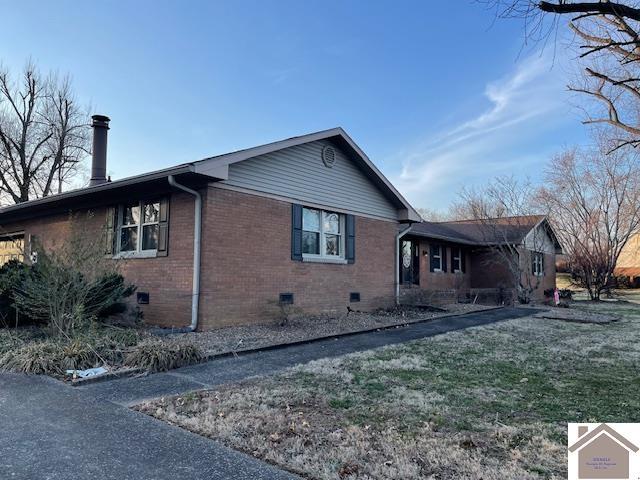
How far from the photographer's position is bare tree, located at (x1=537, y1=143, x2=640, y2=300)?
80.2 feet

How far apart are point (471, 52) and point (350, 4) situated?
9.19 feet

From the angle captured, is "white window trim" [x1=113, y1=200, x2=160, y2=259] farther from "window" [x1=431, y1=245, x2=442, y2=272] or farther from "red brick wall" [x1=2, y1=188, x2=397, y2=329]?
"window" [x1=431, y1=245, x2=442, y2=272]

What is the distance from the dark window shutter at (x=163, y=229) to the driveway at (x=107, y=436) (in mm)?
4197

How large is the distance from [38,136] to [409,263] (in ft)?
89.1

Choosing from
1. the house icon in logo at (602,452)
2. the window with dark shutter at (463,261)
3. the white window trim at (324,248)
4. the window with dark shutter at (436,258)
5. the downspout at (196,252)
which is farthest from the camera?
the window with dark shutter at (463,261)

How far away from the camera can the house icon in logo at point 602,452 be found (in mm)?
2906

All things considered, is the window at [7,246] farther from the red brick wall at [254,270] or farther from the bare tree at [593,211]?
the bare tree at [593,211]

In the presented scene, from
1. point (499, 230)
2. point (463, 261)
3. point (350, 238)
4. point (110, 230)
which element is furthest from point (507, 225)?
point (110, 230)

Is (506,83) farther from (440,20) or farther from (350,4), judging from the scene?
(350,4)

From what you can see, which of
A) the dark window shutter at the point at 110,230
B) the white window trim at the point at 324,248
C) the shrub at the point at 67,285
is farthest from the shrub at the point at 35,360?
the white window trim at the point at 324,248

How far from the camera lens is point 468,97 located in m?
14.1

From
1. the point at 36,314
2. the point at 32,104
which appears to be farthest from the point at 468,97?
the point at 32,104

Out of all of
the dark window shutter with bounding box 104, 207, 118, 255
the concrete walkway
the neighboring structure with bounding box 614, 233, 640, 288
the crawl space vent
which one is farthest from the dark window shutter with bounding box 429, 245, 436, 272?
the neighboring structure with bounding box 614, 233, 640, 288

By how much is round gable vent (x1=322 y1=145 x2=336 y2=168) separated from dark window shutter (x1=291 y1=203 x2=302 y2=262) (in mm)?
1691
